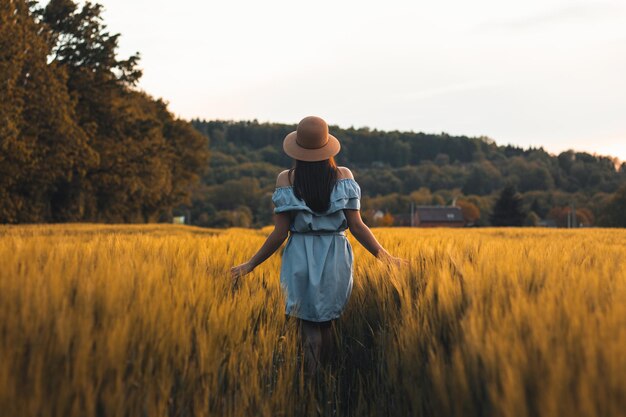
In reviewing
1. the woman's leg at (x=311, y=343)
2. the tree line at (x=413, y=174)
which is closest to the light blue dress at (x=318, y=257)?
the woman's leg at (x=311, y=343)

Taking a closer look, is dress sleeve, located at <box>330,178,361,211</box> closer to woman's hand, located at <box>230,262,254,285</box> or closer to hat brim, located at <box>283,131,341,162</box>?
hat brim, located at <box>283,131,341,162</box>

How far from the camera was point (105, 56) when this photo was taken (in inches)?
1452

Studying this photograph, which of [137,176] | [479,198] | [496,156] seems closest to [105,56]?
[137,176]

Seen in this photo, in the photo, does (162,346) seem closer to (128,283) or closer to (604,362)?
(128,283)

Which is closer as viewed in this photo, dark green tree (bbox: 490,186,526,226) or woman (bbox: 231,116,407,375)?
woman (bbox: 231,116,407,375)

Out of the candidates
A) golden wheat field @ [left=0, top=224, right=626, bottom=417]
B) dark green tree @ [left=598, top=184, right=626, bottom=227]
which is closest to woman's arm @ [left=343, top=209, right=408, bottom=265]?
golden wheat field @ [left=0, top=224, right=626, bottom=417]

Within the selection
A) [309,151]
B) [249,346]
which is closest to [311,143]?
[309,151]

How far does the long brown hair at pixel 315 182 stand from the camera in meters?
3.81

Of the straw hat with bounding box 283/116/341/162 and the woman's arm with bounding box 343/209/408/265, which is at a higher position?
the straw hat with bounding box 283/116/341/162

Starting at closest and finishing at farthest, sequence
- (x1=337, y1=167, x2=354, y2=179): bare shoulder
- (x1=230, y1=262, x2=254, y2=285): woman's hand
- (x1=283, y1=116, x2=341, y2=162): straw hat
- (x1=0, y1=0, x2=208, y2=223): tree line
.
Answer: (x1=230, y1=262, x2=254, y2=285): woman's hand → (x1=283, y1=116, x2=341, y2=162): straw hat → (x1=337, y1=167, x2=354, y2=179): bare shoulder → (x1=0, y1=0, x2=208, y2=223): tree line

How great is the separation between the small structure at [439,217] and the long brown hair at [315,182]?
120003 millimetres

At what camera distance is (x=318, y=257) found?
385cm

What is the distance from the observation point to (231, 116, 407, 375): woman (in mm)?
3756

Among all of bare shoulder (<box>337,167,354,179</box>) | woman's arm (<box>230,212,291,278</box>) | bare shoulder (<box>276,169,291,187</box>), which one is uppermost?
bare shoulder (<box>337,167,354,179</box>)
